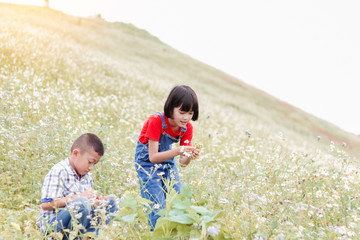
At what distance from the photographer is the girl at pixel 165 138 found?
14.1ft

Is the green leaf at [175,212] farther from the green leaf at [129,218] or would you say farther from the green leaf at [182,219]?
the green leaf at [129,218]

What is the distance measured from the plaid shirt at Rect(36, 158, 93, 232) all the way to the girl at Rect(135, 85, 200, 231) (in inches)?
31.0

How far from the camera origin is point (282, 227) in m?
2.80

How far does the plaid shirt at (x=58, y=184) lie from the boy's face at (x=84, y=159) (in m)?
0.11

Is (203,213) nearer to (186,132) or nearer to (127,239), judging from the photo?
(127,239)

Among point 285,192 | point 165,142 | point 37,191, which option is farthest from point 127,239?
point 37,191

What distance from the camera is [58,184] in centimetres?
370

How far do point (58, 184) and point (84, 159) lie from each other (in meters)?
0.50

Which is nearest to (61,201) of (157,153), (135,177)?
(135,177)

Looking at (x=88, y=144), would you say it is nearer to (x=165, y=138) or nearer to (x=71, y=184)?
(x=71, y=184)

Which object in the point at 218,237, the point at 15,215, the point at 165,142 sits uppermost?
the point at 165,142

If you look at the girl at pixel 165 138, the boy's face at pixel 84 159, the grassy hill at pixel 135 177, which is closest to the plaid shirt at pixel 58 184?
the boy's face at pixel 84 159

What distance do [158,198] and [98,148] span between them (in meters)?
0.97

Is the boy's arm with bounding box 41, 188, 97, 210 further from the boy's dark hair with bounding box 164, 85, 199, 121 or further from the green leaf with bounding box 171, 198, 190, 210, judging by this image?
the boy's dark hair with bounding box 164, 85, 199, 121
